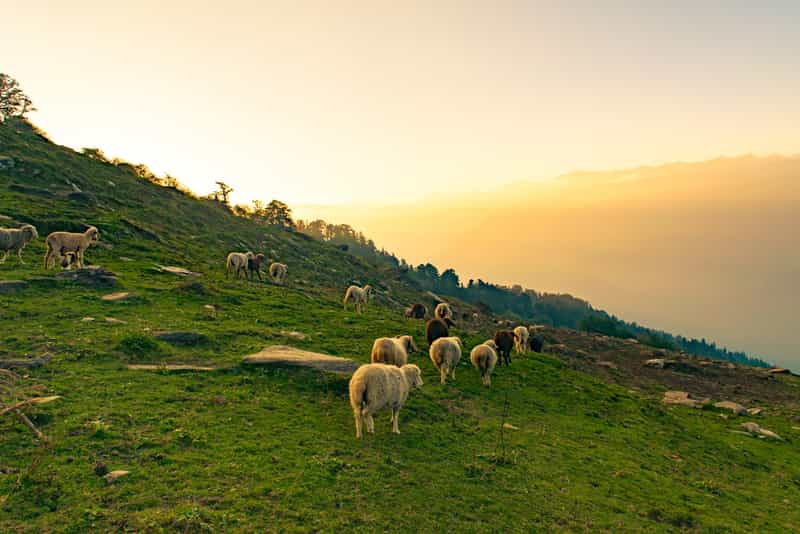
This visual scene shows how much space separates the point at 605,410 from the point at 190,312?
24.7m

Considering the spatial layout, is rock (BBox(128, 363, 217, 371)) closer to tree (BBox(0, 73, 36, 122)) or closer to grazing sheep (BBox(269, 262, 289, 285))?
grazing sheep (BBox(269, 262, 289, 285))

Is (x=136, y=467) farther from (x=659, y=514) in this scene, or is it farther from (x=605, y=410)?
(x=605, y=410)

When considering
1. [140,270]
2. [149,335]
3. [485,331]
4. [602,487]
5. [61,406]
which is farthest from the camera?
[485,331]

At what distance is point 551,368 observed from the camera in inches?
1201

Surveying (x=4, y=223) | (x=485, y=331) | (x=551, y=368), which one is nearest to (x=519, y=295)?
(x=485, y=331)

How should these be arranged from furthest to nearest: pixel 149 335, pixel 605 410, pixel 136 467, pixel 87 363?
pixel 605 410, pixel 149 335, pixel 87 363, pixel 136 467

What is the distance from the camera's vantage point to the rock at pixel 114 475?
34.7 feet

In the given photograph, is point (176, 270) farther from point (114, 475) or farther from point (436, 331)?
point (114, 475)

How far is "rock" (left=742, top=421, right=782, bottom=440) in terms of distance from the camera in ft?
88.2

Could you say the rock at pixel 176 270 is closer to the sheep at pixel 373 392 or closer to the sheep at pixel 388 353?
the sheep at pixel 388 353

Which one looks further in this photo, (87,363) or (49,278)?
(49,278)

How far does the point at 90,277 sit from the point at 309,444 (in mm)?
22110

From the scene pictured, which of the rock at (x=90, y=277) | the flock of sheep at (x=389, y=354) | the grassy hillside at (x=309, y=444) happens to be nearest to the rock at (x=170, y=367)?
the grassy hillside at (x=309, y=444)

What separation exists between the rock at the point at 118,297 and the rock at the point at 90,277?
1823mm
